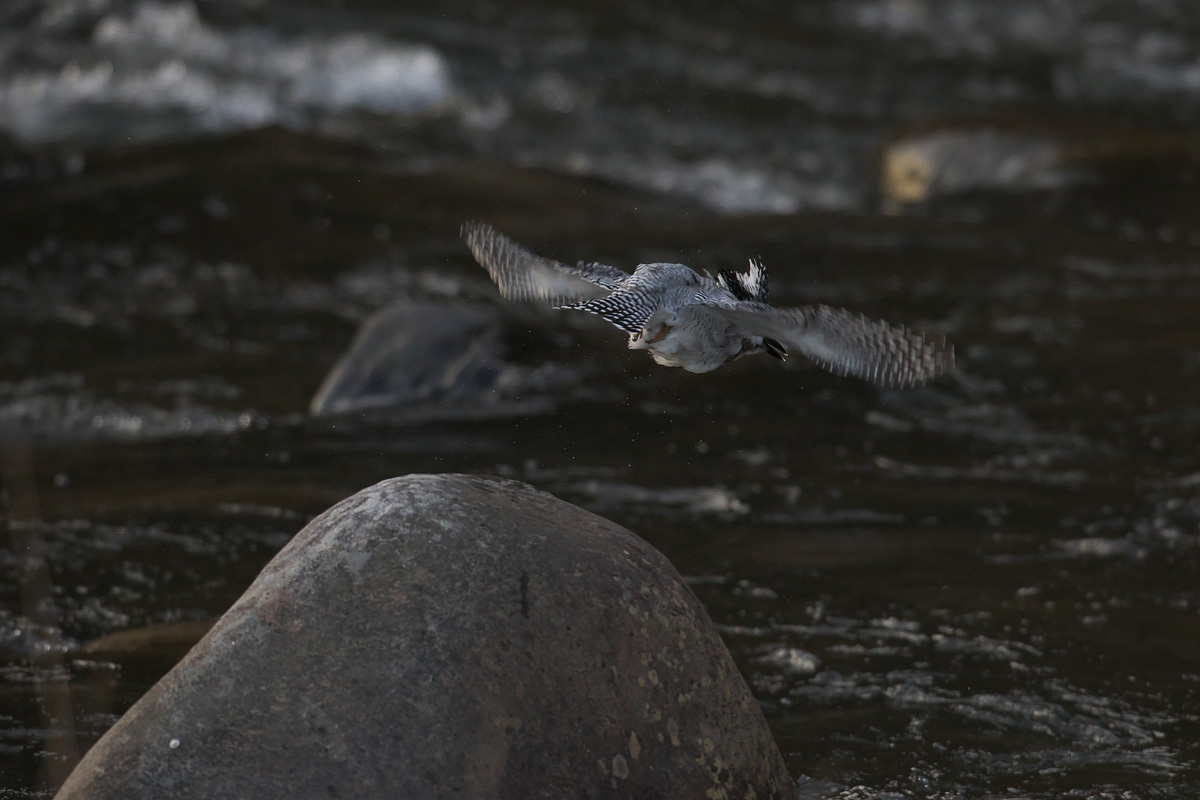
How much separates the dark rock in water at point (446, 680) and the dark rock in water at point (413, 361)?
437 cm

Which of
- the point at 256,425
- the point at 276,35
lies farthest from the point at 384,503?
the point at 276,35

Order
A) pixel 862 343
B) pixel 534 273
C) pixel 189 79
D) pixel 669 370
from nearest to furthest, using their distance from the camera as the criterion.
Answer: pixel 862 343 → pixel 534 273 → pixel 669 370 → pixel 189 79

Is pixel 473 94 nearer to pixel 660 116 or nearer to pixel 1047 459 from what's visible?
pixel 660 116

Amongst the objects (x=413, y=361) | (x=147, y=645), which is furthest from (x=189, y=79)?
(x=147, y=645)

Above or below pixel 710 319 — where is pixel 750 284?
above

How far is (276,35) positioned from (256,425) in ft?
36.5

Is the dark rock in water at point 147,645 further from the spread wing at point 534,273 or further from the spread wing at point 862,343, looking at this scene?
the spread wing at point 862,343

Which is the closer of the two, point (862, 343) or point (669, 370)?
point (862, 343)

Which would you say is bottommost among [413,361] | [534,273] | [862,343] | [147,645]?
[147,645]

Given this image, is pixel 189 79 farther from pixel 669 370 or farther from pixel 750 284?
pixel 750 284

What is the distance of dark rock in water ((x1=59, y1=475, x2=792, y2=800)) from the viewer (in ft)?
12.6

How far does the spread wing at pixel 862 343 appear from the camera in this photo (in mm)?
4066

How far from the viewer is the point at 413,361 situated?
884 cm

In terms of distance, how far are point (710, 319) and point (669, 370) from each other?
15.8 ft
